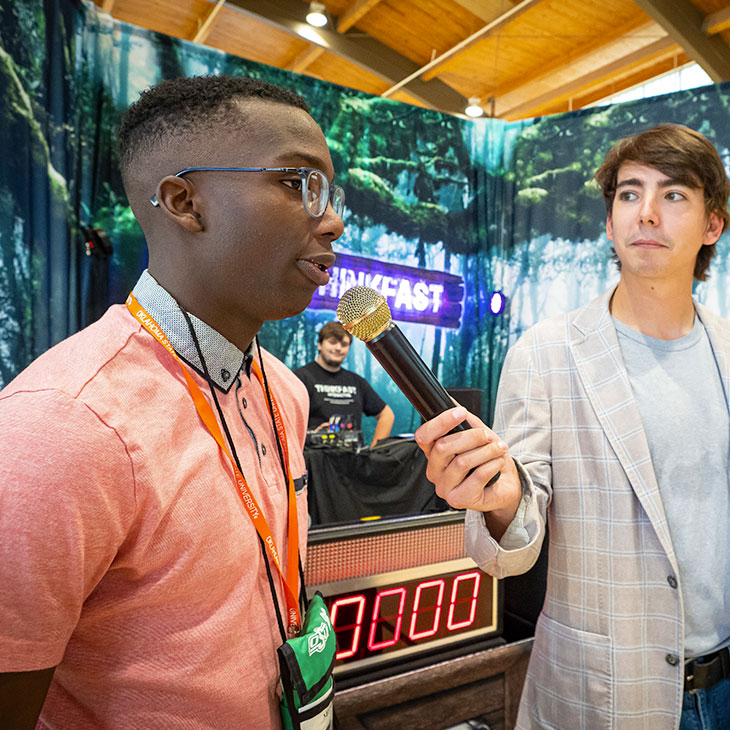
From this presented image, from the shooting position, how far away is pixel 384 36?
21.2 ft

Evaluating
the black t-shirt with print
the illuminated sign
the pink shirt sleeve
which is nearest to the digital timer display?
the pink shirt sleeve

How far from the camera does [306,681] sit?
0.86 m

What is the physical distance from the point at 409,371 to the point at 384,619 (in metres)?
1.31


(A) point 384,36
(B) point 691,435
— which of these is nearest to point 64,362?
(B) point 691,435

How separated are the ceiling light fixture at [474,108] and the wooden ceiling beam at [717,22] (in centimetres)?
240

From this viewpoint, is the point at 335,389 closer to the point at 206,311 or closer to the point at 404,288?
the point at 404,288

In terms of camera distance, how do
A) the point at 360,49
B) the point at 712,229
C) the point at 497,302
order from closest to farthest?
the point at 712,229 < the point at 360,49 < the point at 497,302

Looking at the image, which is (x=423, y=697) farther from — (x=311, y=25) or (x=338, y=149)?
(x=311, y=25)

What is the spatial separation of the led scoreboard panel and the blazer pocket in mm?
541

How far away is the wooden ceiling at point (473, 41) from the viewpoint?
5473 millimetres

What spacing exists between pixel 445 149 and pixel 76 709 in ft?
21.4

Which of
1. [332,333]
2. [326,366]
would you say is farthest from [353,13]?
[326,366]

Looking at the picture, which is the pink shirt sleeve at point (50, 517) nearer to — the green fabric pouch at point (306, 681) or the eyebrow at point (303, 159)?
the green fabric pouch at point (306, 681)

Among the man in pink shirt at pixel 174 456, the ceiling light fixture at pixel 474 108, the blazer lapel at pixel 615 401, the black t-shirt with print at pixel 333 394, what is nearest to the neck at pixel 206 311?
the man in pink shirt at pixel 174 456
